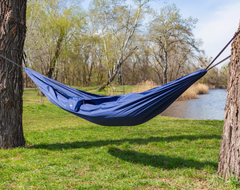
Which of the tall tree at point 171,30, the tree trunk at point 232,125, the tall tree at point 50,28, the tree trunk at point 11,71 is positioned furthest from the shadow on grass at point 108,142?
the tall tree at point 171,30

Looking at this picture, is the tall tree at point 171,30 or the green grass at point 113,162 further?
the tall tree at point 171,30

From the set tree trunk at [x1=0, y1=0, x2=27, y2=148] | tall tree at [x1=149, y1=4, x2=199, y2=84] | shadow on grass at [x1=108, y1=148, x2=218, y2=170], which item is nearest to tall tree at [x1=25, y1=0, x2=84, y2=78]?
tall tree at [x1=149, y1=4, x2=199, y2=84]

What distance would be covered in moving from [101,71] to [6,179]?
20580 millimetres

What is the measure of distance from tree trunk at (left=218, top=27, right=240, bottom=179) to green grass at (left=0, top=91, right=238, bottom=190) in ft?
0.47

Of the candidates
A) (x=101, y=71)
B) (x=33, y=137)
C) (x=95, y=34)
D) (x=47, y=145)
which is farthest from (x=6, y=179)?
(x=101, y=71)

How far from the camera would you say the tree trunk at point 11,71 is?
2695 mm

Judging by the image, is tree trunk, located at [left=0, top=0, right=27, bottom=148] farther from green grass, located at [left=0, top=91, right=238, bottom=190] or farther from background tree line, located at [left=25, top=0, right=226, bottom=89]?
background tree line, located at [left=25, top=0, right=226, bottom=89]

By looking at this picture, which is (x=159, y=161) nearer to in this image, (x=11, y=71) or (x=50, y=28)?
(x=11, y=71)

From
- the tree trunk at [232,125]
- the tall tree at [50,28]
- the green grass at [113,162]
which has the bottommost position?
the green grass at [113,162]

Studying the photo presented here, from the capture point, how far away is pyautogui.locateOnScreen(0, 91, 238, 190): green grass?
1926 millimetres

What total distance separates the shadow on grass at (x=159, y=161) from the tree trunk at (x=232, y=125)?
434 millimetres

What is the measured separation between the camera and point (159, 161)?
250cm

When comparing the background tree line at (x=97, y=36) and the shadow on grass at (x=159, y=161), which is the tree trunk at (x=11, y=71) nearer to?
the shadow on grass at (x=159, y=161)

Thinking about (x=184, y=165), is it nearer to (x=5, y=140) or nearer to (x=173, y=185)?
(x=173, y=185)
